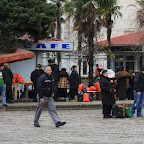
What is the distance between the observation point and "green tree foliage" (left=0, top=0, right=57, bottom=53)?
19.1 m

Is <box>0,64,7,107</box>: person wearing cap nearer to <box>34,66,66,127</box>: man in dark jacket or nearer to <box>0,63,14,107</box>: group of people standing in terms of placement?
<box>0,63,14,107</box>: group of people standing

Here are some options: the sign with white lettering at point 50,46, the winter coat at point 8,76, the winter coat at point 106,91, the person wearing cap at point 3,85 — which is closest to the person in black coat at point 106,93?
the winter coat at point 106,91

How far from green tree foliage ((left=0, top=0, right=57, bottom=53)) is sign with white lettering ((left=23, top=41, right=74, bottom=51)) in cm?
65

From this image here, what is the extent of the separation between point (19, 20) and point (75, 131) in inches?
397

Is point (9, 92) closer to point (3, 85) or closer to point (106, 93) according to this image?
point (3, 85)

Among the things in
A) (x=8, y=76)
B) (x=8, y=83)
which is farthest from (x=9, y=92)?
(x=8, y=76)

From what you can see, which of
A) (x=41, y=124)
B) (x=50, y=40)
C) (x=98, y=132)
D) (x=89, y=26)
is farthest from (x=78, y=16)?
(x=98, y=132)

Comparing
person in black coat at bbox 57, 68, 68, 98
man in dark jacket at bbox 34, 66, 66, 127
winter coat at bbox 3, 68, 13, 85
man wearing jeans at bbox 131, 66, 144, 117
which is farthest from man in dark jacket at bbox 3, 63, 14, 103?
man in dark jacket at bbox 34, 66, 66, 127

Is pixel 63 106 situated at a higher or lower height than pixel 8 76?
lower

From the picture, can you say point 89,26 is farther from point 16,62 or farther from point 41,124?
point 41,124

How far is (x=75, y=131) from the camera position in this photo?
10250 millimetres

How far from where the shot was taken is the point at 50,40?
2258cm

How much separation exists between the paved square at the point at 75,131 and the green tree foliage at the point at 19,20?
249 inches

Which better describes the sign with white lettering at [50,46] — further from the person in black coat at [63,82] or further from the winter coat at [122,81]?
the winter coat at [122,81]
